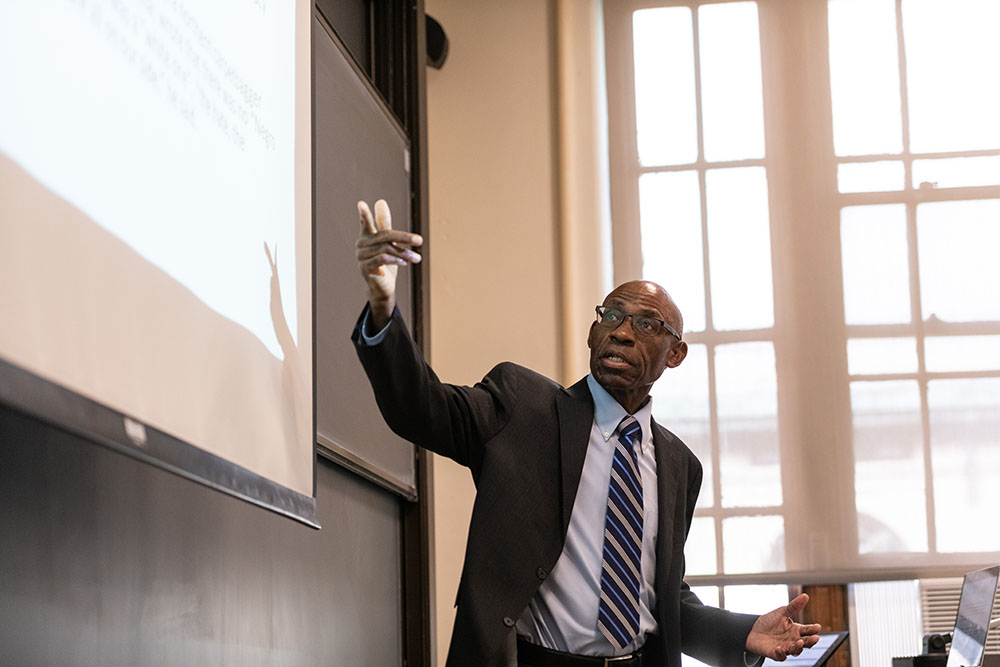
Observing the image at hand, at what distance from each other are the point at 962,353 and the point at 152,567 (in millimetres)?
3428

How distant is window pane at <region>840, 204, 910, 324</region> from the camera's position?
15.9ft

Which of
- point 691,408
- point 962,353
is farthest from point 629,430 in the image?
point 962,353

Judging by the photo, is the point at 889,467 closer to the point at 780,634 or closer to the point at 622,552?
the point at 780,634

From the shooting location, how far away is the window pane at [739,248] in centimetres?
491

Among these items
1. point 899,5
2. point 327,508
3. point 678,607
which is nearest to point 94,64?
point 678,607

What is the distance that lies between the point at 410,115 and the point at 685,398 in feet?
5.03

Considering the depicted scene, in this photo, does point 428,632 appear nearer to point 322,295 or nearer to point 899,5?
point 322,295

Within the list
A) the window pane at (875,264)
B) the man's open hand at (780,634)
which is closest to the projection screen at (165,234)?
the man's open hand at (780,634)

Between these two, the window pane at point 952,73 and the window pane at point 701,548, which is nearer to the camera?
the window pane at point 701,548

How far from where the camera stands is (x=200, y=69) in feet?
6.87

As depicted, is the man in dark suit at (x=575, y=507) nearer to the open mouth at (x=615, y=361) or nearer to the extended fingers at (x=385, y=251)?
the open mouth at (x=615, y=361)

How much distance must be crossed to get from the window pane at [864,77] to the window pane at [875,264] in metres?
0.27

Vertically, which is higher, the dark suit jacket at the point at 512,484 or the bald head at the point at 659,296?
the bald head at the point at 659,296

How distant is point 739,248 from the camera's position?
16.3 feet
